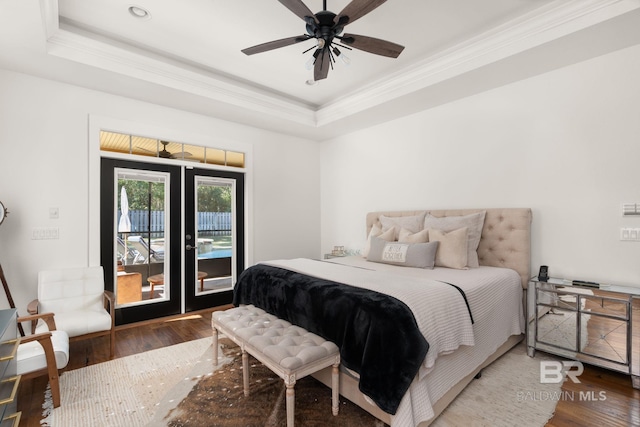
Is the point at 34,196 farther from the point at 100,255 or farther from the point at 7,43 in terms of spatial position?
the point at 7,43

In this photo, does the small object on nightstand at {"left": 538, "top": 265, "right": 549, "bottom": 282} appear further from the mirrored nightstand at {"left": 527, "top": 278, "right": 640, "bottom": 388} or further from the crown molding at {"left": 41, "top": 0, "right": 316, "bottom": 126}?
the crown molding at {"left": 41, "top": 0, "right": 316, "bottom": 126}

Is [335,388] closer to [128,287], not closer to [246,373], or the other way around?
[246,373]

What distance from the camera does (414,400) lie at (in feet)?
5.64

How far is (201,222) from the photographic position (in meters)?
4.28

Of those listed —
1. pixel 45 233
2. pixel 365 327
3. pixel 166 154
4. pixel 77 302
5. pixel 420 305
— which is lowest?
pixel 77 302

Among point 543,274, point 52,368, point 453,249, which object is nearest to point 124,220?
point 52,368

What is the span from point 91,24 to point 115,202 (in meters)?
1.80

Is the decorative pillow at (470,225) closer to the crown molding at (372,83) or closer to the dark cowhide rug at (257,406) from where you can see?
the crown molding at (372,83)

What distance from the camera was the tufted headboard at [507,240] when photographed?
10.0ft

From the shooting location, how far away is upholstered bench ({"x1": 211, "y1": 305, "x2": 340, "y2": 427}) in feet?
5.79

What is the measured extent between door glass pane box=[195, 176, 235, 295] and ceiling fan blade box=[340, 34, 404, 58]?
2831mm

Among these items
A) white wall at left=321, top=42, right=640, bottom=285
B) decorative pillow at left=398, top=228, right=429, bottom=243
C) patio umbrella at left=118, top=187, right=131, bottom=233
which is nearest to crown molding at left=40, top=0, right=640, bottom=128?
white wall at left=321, top=42, right=640, bottom=285

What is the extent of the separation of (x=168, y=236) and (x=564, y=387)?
425 cm

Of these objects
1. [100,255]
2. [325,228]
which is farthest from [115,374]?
[325,228]
